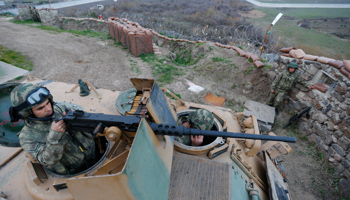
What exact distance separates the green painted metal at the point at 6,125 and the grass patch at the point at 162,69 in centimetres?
661

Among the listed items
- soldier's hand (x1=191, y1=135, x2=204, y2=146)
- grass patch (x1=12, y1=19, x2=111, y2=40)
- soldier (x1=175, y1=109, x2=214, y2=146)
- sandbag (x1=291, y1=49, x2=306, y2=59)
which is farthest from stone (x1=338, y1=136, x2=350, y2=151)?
grass patch (x1=12, y1=19, x2=111, y2=40)

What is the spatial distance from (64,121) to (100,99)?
1887 mm

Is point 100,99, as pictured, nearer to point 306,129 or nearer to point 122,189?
point 122,189

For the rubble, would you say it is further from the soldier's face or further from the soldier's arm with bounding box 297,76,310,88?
the soldier's face

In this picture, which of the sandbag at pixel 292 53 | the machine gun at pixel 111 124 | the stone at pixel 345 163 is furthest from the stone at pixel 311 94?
the machine gun at pixel 111 124

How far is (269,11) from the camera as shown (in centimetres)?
3366

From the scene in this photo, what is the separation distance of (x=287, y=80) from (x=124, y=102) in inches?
253

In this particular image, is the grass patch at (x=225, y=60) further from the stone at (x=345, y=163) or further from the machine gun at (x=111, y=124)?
the machine gun at (x=111, y=124)

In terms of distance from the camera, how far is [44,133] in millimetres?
2617

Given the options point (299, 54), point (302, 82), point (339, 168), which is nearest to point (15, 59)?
point (299, 54)

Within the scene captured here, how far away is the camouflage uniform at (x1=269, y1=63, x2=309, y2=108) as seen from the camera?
7.06m

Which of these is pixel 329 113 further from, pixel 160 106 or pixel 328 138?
pixel 160 106

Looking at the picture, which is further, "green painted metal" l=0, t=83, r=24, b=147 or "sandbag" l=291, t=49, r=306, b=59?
"sandbag" l=291, t=49, r=306, b=59

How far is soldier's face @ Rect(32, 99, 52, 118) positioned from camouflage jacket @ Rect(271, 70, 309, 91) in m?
7.72
